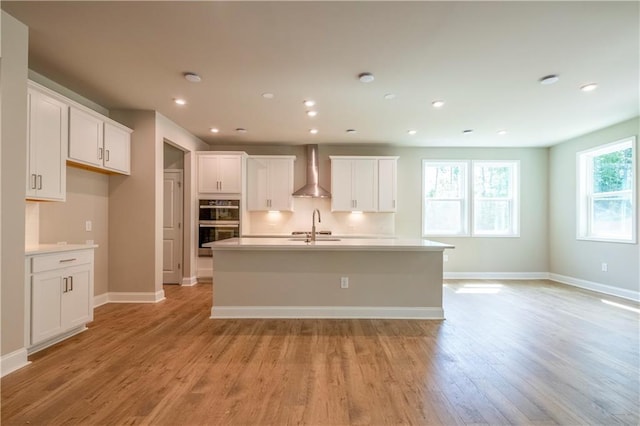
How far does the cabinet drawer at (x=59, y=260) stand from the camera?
101 inches

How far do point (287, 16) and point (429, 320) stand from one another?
3392mm

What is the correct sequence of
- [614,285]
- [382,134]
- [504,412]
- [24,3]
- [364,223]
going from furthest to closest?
[364,223] → [382,134] → [614,285] → [24,3] → [504,412]

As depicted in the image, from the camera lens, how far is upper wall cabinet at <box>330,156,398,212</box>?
19.7 feet

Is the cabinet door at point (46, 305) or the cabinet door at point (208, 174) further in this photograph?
the cabinet door at point (208, 174)

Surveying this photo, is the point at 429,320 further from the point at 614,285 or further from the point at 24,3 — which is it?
the point at 24,3

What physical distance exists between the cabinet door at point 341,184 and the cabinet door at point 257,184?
52.4 inches

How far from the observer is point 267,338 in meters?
3.02

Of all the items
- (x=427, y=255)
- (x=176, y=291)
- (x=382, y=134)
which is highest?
(x=382, y=134)

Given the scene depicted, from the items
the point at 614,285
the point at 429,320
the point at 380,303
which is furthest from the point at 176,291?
the point at 614,285

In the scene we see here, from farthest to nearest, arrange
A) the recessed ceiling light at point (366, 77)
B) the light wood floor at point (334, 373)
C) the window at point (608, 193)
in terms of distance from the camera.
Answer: the window at point (608, 193), the recessed ceiling light at point (366, 77), the light wood floor at point (334, 373)

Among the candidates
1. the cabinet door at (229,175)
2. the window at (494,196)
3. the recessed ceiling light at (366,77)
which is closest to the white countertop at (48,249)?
the cabinet door at (229,175)

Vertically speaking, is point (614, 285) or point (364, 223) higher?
point (364, 223)

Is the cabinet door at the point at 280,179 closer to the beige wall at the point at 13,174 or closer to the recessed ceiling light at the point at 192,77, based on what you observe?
the recessed ceiling light at the point at 192,77

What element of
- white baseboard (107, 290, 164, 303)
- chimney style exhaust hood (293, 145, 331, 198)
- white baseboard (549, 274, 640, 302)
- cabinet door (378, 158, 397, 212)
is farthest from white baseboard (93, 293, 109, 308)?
white baseboard (549, 274, 640, 302)
